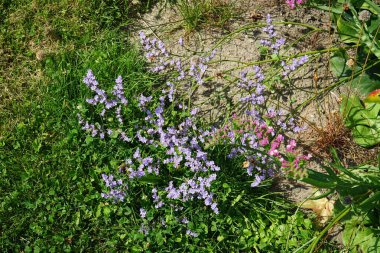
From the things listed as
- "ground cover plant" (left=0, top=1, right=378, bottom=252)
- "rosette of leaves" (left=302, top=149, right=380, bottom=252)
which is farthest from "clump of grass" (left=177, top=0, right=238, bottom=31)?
"rosette of leaves" (left=302, top=149, right=380, bottom=252)

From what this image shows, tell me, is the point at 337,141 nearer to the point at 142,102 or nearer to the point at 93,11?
the point at 142,102

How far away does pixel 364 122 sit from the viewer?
3.56 meters

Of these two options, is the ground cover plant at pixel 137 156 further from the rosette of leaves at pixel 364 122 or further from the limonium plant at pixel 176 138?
the rosette of leaves at pixel 364 122

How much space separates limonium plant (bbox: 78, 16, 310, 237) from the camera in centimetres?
319

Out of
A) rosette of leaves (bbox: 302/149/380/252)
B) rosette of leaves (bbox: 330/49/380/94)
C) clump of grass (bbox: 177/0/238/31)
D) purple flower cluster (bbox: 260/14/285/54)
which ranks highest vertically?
clump of grass (bbox: 177/0/238/31)

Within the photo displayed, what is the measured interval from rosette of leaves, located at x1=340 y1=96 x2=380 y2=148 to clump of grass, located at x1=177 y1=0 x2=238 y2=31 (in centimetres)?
113

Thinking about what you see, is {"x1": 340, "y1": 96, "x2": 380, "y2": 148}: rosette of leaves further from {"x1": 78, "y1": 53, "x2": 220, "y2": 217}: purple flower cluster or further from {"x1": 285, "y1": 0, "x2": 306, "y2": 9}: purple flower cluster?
{"x1": 78, "y1": 53, "x2": 220, "y2": 217}: purple flower cluster

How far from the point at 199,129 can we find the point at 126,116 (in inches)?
20.3

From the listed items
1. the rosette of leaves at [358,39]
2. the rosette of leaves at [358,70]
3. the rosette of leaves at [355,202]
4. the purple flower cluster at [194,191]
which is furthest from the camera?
the rosette of leaves at [358,70]

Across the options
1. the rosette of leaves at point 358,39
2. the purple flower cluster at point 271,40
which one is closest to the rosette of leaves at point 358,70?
the rosette of leaves at point 358,39

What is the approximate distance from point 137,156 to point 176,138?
0.29 meters

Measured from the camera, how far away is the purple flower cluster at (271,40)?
3.62 meters

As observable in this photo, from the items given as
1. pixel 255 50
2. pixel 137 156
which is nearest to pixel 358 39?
pixel 255 50

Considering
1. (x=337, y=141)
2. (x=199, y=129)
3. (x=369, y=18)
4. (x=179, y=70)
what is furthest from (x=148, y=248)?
(x=369, y=18)
